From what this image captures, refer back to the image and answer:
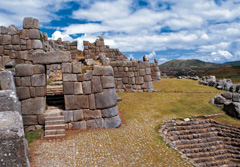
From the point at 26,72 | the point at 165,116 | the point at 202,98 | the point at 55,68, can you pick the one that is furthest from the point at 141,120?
the point at 55,68

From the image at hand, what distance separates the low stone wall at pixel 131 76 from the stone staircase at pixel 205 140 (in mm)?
9696

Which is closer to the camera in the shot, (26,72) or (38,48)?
(26,72)

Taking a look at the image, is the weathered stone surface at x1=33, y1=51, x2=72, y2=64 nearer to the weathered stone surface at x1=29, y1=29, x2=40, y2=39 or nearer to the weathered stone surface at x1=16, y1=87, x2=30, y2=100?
the weathered stone surface at x1=16, y1=87, x2=30, y2=100

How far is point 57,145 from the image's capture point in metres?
8.74

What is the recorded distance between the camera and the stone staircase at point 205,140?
10109mm

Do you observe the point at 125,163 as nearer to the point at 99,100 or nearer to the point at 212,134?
the point at 99,100

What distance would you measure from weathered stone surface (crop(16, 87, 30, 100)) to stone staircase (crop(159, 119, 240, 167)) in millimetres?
8552

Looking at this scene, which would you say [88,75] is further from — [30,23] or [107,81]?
[30,23]

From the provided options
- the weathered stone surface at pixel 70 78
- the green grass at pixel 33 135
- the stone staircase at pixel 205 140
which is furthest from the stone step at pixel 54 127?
the stone staircase at pixel 205 140

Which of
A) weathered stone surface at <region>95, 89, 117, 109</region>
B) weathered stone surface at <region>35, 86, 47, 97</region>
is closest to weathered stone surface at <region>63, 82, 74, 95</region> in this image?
weathered stone surface at <region>35, 86, 47, 97</region>

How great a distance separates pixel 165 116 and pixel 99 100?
5495mm

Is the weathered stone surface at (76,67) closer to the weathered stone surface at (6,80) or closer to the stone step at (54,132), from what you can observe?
the weathered stone surface at (6,80)

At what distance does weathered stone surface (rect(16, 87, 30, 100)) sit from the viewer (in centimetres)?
1038

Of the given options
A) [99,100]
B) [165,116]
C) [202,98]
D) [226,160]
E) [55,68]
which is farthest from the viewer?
[55,68]
